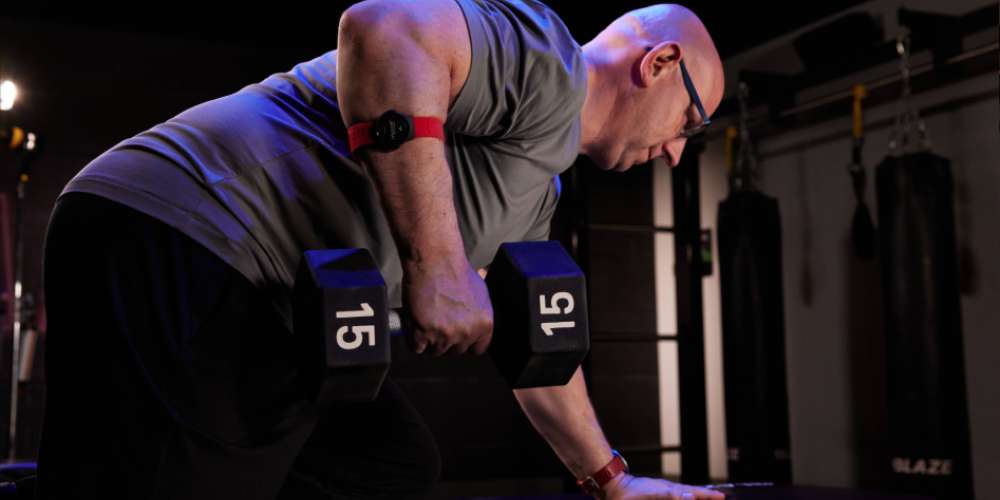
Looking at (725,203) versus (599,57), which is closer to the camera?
(599,57)

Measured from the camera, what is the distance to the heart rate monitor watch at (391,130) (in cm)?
103

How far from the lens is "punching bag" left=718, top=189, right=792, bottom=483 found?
425cm

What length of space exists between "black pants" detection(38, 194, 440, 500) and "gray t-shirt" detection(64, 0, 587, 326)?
38mm

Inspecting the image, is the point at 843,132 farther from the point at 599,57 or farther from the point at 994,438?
the point at 599,57

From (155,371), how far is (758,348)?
3562mm

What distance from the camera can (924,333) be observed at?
351 centimetres

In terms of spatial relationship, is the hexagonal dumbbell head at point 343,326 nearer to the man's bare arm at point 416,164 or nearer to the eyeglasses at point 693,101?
the man's bare arm at point 416,164

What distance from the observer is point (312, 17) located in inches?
205

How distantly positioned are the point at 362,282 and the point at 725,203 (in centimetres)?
360

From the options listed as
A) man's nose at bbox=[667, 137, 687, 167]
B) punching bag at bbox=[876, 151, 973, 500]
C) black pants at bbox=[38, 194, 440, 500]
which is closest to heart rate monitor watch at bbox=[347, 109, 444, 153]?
black pants at bbox=[38, 194, 440, 500]

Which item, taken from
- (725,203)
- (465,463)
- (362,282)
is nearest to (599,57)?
(362,282)

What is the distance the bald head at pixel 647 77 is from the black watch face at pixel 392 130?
47 centimetres

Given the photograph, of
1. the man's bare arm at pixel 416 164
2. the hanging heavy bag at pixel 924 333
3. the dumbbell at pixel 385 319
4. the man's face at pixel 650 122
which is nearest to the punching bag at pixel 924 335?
the hanging heavy bag at pixel 924 333

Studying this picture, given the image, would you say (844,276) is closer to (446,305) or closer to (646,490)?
(646,490)
